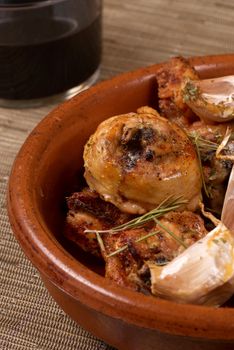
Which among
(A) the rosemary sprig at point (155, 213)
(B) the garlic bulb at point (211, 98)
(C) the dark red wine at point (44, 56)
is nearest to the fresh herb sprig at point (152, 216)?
(A) the rosemary sprig at point (155, 213)

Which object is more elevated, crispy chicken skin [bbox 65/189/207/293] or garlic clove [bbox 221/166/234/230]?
garlic clove [bbox 221/166/234/230]

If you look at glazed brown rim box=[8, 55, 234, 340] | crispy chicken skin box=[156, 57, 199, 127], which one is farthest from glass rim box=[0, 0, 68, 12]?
glazed brown rim box=[8, 55, 234, 340]

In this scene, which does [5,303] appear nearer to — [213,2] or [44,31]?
[44,31]

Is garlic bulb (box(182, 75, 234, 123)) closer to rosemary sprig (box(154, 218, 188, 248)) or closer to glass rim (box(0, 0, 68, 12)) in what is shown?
rosemary sprig (box(154, 218, 188, 248))

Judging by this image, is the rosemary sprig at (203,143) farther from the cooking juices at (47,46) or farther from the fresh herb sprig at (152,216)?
the cooking juices at (47,46)

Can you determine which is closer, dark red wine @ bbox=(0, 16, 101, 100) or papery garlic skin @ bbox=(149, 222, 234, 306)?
papery garlic skin @ bbox=(149, 222, 234, 306)

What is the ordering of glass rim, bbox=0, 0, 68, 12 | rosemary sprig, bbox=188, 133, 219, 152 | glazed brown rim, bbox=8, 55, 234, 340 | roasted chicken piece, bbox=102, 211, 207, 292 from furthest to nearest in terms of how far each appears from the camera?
1. glass rim, bbox=0, 0, 68, 12
2. rosemary sprig, bbox=188, 133, 219, 152
3. roasted chicken piece, bbox=102, 211, 207, 292
4. glazed brown rim, bbox=8, 55, 234, 340

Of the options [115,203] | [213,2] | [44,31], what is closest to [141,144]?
[115,203]
